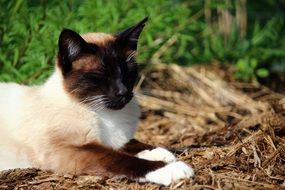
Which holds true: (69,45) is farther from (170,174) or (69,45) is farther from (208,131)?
(208,131)

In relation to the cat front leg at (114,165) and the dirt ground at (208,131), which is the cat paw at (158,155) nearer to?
the dirt ground at (208,131)

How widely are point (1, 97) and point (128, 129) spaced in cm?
86

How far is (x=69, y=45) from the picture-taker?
3549 millimetres

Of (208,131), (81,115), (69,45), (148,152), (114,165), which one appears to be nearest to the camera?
(114,165)

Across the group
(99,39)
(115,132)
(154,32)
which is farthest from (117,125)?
(154,32)

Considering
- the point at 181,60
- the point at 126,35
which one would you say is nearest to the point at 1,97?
the point at 126,35

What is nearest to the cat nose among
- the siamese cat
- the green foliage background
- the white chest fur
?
the siamese cat

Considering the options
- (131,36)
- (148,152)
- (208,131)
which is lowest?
(208,131)

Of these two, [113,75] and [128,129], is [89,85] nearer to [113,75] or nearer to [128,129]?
[113,75]

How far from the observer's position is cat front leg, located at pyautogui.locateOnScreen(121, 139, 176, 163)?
3638 mm

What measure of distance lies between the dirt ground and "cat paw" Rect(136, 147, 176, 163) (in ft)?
0.46

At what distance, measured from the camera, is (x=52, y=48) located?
4.75m

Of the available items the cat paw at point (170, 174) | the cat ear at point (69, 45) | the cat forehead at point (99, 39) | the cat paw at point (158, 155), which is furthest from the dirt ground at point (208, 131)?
the cat forehead at point (99, 39)

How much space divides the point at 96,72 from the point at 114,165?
0.59m
